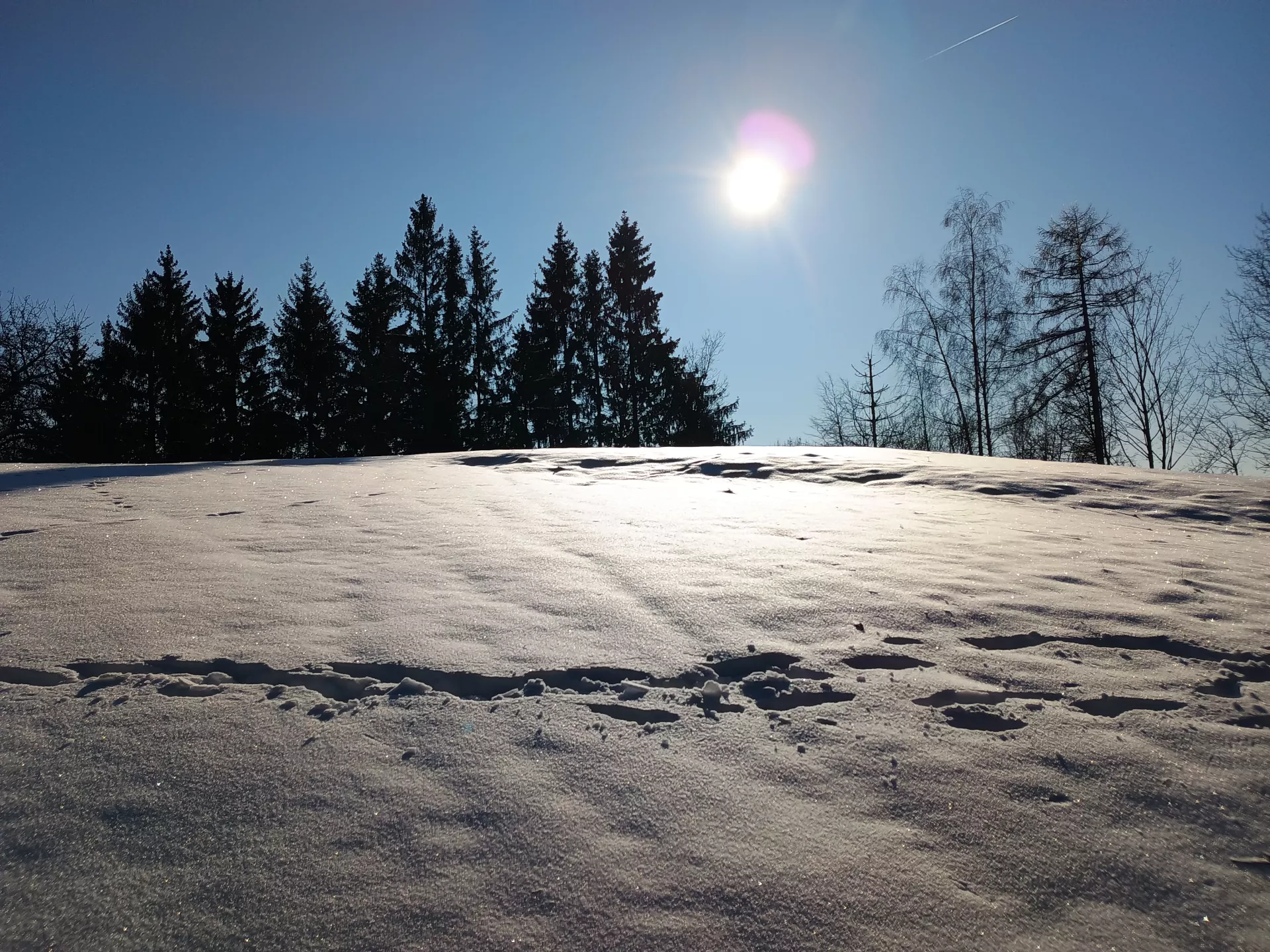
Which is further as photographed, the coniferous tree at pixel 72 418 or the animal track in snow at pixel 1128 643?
the coniferous tree at pixel 72 418

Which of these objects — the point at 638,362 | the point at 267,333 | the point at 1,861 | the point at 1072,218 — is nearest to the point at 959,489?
the point at 1,861

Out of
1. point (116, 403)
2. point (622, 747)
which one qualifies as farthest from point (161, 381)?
point (622, 747)

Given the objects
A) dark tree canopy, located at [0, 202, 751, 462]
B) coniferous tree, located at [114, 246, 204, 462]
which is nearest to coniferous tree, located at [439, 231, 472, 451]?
dark tree canopy, located at [0, 202, 751, 462]

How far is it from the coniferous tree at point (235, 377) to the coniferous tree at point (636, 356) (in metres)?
13.7

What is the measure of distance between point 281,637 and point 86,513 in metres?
2.82

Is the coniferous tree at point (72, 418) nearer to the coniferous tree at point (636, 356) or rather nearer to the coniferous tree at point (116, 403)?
the coniferous tree at point (116, 403)

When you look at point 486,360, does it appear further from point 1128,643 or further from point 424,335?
point 1128,643

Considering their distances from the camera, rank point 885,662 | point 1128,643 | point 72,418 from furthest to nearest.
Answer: point 72,418 < point 1128,643 < point 885,662

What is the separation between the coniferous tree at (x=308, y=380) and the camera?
81.6ft

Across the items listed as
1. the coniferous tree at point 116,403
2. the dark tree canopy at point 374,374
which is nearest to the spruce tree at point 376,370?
the dark tree canopy at point 374,374

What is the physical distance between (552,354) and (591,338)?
187 cm

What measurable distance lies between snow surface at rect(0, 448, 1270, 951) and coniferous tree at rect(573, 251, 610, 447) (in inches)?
986

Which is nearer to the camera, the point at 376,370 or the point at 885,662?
the point at 885,662

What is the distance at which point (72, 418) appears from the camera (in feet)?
75.2
